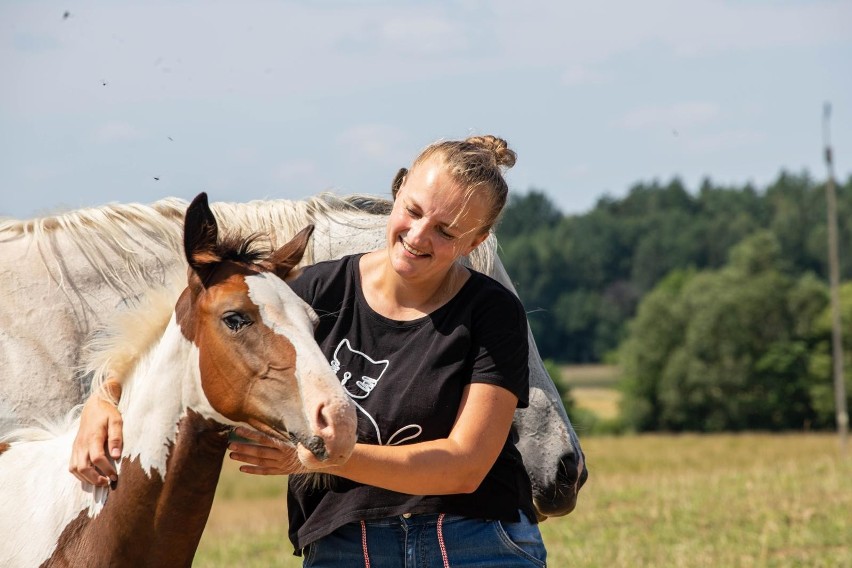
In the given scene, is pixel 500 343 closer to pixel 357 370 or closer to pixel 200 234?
pixel 357 370

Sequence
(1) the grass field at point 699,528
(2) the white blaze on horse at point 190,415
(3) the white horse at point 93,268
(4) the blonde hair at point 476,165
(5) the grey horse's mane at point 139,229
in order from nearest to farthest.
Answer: (2) the white blaze on horse at point 190,415, (4) the blonde hair at point 476,165, (3) the white horse at point 93,268, (5) the grey horse's mane at point 139,229, (1) the grass field at point 699,528

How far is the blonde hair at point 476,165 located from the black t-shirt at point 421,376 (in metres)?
0.26

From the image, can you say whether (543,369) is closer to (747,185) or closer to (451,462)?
(451,462)

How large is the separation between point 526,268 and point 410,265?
101565 millimetres

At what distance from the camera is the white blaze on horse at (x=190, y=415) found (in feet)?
8.86

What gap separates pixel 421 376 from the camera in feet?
9.80

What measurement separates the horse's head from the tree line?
831 millimetres

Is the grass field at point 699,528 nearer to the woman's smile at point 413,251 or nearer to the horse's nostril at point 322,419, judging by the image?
the woman's smile at point 413,251

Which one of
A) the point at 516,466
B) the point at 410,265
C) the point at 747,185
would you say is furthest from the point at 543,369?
the point at 747,185

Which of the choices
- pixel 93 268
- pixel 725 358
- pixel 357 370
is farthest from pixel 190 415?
pixel 725 358

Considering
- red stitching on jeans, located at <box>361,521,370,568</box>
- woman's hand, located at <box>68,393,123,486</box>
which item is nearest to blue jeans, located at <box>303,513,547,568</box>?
red stitching on jeans, located at <box>361,521,370,568</box>

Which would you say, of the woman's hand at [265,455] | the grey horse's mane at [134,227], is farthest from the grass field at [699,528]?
the woman's hand at [265,455]

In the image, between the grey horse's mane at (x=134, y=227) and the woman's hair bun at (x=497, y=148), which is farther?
the grey horse's mane at (x=134, y=227)

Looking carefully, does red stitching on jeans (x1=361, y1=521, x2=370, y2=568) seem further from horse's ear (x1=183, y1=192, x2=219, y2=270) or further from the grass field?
the grass field
